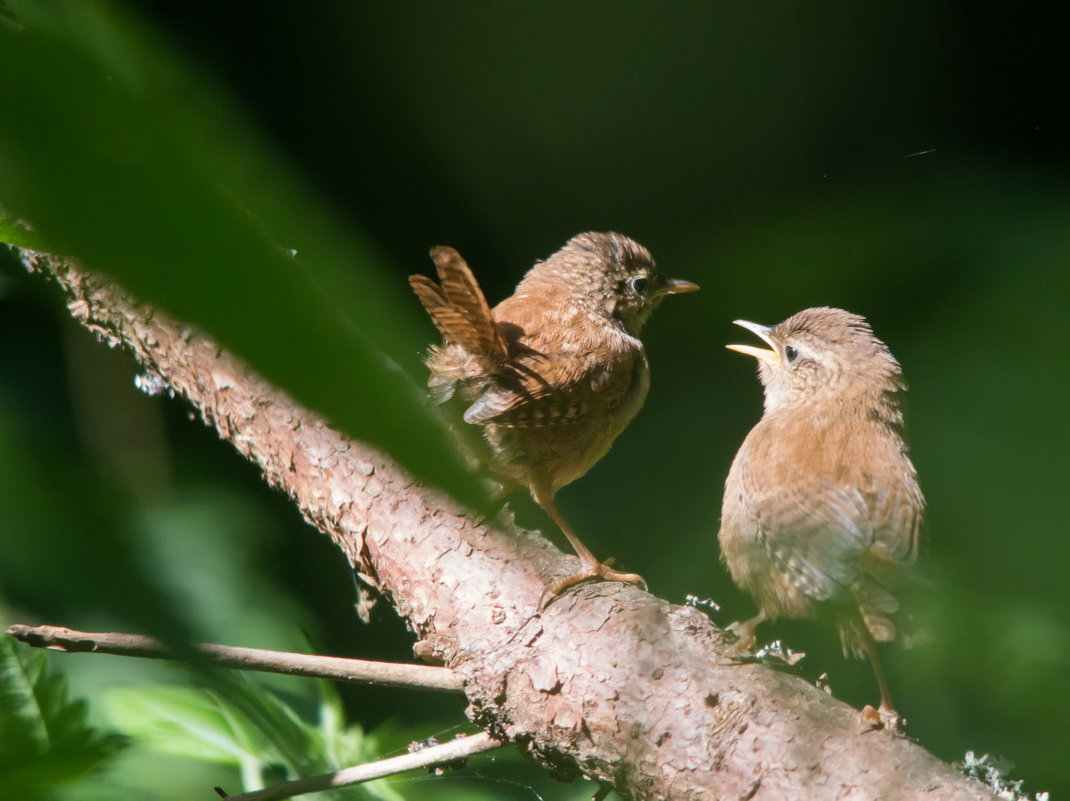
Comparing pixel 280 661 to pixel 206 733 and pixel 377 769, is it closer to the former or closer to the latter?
pixel 377 769

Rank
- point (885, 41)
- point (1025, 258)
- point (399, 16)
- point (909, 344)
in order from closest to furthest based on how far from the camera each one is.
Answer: point (1025, 258), point (909, 344), point (885, 41), point (399, 16)

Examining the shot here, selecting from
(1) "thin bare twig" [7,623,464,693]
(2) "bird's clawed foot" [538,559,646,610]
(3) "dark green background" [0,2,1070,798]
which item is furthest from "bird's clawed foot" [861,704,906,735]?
(1) "thin bare twig" [7,623,464,693]

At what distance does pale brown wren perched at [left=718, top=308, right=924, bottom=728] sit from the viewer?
2.00 m

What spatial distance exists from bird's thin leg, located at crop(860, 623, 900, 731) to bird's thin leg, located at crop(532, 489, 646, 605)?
1.60 ft

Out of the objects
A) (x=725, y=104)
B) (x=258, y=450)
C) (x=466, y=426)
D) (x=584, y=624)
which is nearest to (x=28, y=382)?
(x=258, y=450)

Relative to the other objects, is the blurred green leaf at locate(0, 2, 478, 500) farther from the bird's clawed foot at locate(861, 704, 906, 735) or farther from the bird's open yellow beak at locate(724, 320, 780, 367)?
the bird's open yellow beak at locate(724, 320, 780, 367)

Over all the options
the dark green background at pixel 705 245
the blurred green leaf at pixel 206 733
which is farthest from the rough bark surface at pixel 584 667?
the dark green background at pixel 705 245

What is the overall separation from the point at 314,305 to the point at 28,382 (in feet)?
10.2

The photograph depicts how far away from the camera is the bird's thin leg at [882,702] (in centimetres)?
155

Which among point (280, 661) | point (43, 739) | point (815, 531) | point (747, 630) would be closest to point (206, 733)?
point (280, 661)

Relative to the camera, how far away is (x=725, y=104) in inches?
126

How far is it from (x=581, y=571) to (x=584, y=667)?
0.30 meters

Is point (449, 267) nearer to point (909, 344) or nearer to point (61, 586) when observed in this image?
point (909, 344)

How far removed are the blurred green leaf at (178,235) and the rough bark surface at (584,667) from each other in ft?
3.02
